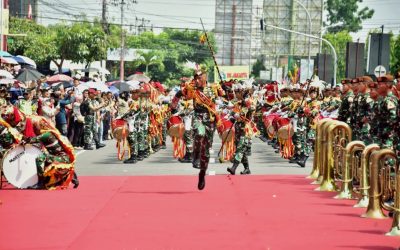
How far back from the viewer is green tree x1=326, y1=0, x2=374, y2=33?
147 m

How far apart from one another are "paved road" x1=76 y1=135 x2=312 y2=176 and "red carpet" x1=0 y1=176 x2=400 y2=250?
11.3 ft

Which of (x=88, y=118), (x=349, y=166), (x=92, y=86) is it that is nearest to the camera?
(x=349, y=166)

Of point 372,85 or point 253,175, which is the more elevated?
point 372,85

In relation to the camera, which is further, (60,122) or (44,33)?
(44,33)

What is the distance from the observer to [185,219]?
1356 centimetres

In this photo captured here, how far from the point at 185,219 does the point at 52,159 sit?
428 cm

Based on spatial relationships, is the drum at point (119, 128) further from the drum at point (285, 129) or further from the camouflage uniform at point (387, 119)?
the camouflage uniform at point (387, 119)

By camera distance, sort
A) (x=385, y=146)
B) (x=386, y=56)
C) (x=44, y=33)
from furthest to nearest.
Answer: (x=44, y=33) → (x=386, y=56) → (x=385, y=146)

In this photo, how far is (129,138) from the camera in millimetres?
25844

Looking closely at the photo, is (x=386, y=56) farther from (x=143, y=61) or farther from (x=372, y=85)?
(x=143, y=61)

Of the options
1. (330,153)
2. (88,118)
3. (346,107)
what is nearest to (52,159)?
(330,153)

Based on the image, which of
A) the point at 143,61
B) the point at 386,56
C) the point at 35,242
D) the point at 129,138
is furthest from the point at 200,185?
the point at 143,61

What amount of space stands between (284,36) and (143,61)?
200 feet

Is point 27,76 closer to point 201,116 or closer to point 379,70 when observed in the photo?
point 379,70
